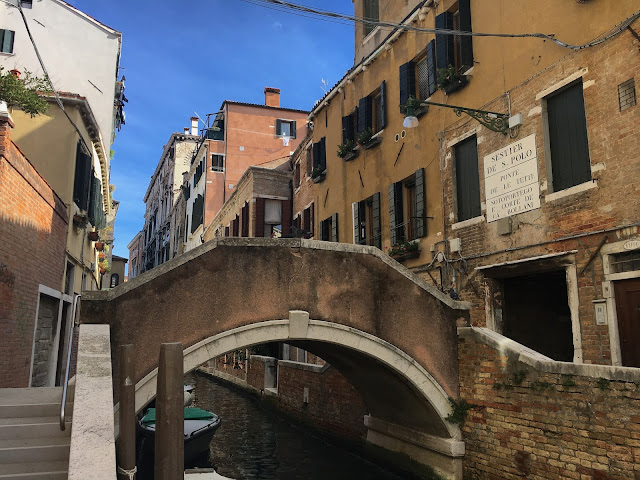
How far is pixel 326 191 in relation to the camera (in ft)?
49.1

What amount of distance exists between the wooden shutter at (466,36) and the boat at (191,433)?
25.9ft

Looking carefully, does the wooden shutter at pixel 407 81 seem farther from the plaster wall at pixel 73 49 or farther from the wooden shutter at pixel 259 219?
the wooden shutter at pixel 259 219

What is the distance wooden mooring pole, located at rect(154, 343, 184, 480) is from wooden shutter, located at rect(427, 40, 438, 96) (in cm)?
791

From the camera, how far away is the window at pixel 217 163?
83.5ft

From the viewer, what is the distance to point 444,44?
991 cm

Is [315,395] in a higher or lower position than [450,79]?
lower

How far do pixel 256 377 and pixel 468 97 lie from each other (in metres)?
11.4

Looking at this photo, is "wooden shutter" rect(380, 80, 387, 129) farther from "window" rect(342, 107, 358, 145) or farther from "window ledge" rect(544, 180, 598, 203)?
"window ledge" rect(544, 180, 598, 203)

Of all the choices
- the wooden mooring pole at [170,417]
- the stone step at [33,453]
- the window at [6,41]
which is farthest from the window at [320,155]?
the stone step at [33,453]

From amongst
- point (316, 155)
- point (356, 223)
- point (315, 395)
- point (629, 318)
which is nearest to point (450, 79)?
point (356, 223)

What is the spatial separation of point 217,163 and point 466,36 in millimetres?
17659

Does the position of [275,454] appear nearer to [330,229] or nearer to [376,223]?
[376,223]

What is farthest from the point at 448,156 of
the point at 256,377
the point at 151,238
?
the point at 151,238

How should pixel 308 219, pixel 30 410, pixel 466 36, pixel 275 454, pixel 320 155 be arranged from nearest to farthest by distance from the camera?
pixel 30 410 → pixel 466 36 → pixel 275 454 → pixel 320 155 → pixel 308 219
